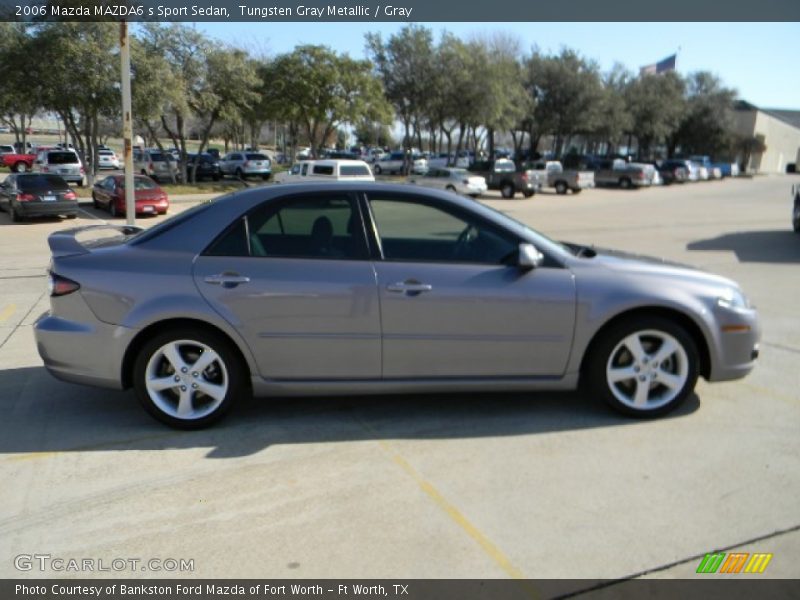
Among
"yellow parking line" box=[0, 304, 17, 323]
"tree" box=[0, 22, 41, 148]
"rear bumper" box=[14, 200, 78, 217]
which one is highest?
"tree" box=[0, 22, 41, 148]

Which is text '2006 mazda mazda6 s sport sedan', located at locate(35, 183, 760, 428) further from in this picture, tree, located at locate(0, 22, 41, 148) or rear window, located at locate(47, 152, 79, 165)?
rear window, located at locate(47, 152, 79, 165)

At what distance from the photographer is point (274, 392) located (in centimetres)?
438

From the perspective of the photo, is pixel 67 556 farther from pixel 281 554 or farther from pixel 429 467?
pixel 429 467

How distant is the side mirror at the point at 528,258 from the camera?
13.9ft

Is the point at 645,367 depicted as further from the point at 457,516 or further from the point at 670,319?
the point at 457,516

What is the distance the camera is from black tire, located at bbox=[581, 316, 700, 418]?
4.42 m

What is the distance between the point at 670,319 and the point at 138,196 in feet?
66.5

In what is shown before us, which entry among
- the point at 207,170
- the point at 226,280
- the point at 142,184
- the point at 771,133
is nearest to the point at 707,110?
the point at 771,133

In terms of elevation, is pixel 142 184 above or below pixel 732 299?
below

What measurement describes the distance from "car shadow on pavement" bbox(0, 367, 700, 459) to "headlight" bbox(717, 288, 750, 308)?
79 cm

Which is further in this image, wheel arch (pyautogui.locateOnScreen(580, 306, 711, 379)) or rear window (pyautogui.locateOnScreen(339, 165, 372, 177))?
rear window (pyautogui.locateOnScreen(339, 165, 372, 177))

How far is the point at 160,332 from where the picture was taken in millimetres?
4277

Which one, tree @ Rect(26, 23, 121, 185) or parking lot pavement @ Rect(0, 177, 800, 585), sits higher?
tree @ Rect(26, 23, 121, 185)

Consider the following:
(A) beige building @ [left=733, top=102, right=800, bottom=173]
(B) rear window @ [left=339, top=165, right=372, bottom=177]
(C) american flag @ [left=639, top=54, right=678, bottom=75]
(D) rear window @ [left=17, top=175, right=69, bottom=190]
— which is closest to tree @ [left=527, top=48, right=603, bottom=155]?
(C) american flag @ [left=639, top=54, right=678, bottom=75]
